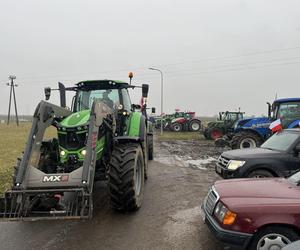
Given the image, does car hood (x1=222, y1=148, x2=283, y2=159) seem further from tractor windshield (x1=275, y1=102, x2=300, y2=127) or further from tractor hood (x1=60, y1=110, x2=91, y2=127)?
tractor windshield (x1=275, y1=102, x2=300, y2=127)

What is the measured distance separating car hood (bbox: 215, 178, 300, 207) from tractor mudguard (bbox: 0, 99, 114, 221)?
2012 mm

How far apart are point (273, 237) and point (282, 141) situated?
202 inches

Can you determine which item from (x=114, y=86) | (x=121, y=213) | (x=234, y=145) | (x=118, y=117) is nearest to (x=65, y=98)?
(x=114, y=86)

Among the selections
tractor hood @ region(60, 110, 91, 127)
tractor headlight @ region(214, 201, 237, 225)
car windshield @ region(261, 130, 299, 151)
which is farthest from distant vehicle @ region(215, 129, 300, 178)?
tractor headlight @ region(214, 201, 237, 225)

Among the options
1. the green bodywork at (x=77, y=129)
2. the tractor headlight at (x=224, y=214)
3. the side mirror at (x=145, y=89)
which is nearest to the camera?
the tractor headlight at (x=224, y=214)

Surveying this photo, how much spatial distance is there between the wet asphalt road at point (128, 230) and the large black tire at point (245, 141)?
941 centimetres

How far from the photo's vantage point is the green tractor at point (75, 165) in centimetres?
622

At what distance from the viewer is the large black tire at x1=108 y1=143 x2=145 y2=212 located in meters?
7.17

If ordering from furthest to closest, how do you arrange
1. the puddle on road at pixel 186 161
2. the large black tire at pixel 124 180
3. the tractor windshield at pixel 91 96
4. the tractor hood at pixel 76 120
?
the puddle on road at pixel 186 161 < the tractor windshield at pixel 91 96 < the tractor hood at pixel 76 120 < the large black tire at pixel 124 180

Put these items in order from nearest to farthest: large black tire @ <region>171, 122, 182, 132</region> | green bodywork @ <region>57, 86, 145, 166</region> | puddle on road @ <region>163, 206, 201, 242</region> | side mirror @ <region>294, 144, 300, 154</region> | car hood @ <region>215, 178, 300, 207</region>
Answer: car hood @ <region>215, 178, 300, 207</region>, puddle on road @ <region>163, 206, 201, 242</region>, green bodywork @ <region>57, 86, 145, 166</region>, side mirror @ <region>294, 144, 300, 154</region>, large black tire @ <region>171, 122, 182, 132</region>

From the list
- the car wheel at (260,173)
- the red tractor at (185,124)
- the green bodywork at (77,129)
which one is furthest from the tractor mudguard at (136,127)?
the red tractor at (185,124)

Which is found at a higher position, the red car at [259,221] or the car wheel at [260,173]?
the red car at [259,221]

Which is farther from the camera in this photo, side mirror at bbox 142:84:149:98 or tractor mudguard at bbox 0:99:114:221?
side mirror at bbox 142:84:149:98

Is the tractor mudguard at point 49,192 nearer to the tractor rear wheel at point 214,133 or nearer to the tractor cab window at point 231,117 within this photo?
the tractor rear wheel at point 214,133
